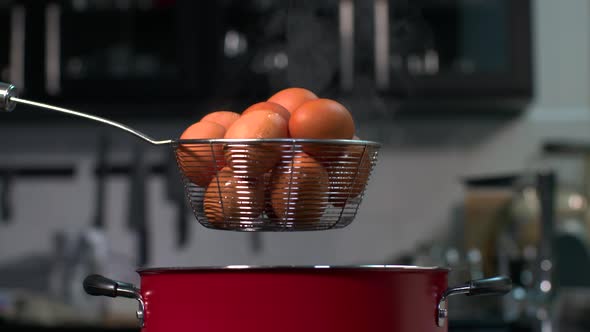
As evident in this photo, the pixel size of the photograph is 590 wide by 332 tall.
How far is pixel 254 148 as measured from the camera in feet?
2.55

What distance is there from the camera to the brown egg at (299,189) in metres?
0.78

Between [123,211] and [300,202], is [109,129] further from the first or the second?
[300,202]

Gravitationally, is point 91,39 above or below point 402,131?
above

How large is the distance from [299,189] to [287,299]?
0.31 ft

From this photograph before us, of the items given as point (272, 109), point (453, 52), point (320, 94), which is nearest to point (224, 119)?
point (272, 109)

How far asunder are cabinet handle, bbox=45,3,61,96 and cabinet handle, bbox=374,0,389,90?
0.80 metres

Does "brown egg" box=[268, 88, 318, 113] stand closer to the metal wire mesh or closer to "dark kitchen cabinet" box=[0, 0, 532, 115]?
the metal wire mesh

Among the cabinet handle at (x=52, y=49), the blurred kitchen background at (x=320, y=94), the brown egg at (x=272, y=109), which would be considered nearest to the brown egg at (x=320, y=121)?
the brown egg at (x=272, y=109)

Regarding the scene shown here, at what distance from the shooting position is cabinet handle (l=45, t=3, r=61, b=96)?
2.32 meters

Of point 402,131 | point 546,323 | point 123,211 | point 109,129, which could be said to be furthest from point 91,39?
point 546,323

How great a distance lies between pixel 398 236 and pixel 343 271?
5.87ft

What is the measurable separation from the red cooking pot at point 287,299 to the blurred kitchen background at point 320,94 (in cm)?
119

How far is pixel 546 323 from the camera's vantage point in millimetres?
1421

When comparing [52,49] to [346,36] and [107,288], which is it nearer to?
[346,36]
